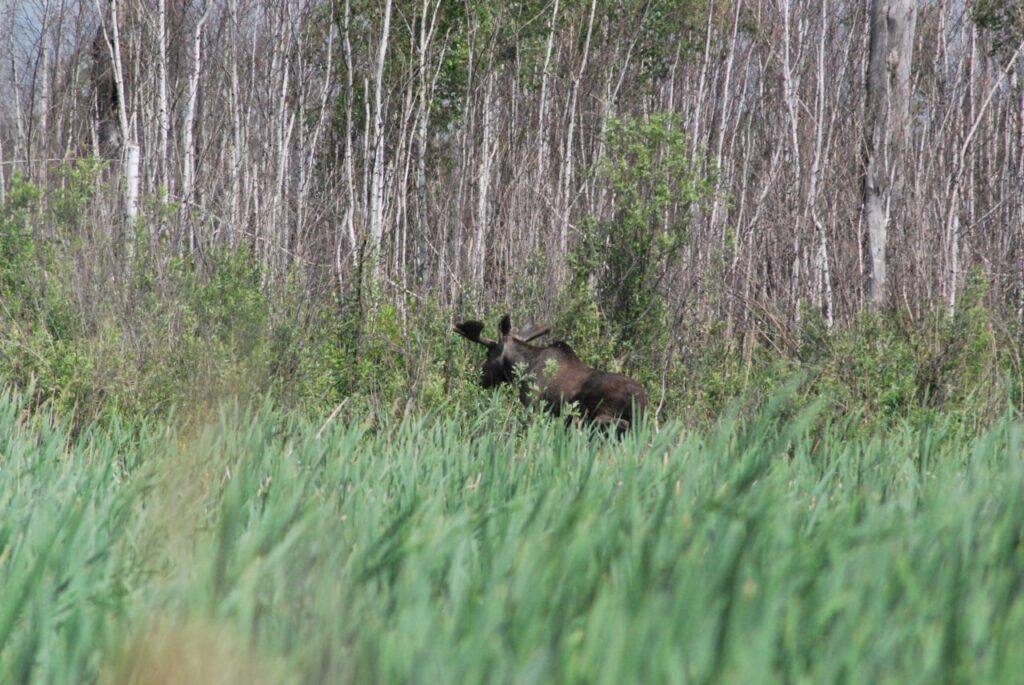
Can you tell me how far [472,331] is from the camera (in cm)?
535

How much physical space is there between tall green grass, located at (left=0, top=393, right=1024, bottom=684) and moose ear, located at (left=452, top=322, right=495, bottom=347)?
344cm

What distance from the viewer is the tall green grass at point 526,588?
102 cm

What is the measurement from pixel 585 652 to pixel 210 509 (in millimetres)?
1182

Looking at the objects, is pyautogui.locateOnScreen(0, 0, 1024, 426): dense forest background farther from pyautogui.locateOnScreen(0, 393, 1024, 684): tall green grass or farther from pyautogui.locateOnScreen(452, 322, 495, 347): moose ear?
pyautogui.locateOnScreen(0, 393, 1024, 684): tall green grass

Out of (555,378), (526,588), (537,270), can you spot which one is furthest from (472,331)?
(526,588)

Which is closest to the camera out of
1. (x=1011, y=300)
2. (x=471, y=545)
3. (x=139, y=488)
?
(x=471, y=545)

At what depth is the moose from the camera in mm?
4770

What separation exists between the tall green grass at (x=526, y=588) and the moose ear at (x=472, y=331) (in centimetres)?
344

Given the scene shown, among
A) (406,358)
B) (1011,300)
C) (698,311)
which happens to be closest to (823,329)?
(698,311)

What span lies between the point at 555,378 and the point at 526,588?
3891mm

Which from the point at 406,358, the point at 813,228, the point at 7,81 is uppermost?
the point at 7,81

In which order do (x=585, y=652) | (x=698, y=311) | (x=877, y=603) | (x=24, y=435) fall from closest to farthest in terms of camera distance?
(x=585, y=652), (x=877, y=603), (x=24, y=435), (x=698, y=311)

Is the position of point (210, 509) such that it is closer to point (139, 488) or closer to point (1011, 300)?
point (139, 488)

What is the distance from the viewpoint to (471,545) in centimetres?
157
